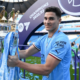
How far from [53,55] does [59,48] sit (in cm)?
8

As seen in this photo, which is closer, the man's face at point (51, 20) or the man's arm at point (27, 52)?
the man's face at point (51, 20)

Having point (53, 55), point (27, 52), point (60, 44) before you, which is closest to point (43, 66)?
point (53, 55)

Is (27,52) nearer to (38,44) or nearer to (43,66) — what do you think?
(38,44)

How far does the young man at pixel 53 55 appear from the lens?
1.02 metres

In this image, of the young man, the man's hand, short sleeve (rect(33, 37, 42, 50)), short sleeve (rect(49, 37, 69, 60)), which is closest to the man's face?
the young man

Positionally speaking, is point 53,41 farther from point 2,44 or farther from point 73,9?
point 73,9

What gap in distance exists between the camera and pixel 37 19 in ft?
18.5

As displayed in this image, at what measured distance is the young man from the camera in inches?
40.2

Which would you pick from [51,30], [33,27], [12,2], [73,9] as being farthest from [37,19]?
[12,2]

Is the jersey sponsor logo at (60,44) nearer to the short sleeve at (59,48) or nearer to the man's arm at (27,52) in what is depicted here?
the short sleeve at (59,48)

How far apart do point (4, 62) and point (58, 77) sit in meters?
0.47

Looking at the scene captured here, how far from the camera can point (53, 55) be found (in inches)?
40.6

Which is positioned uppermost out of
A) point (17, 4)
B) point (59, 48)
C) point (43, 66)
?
point (17, 4)

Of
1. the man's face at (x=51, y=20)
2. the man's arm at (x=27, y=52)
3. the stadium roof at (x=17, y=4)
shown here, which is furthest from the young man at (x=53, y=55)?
the stadium roof at (x=17, y=4)
